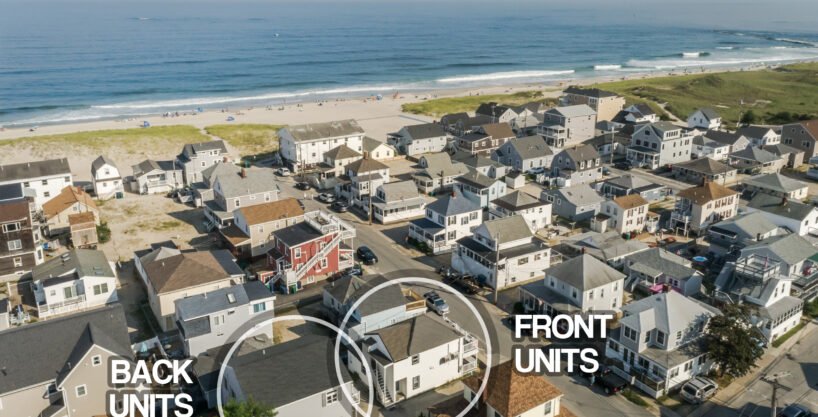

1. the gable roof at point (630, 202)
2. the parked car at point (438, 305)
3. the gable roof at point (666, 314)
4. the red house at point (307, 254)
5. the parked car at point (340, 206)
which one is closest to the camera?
the gable roof at point (666, 314)

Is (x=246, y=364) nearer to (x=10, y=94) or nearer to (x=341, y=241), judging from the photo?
(x=341, y=241)

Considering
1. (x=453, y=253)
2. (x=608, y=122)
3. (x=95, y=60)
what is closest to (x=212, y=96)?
(x=95, y=60)

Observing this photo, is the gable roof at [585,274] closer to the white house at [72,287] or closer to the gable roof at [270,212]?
the gable roof at [270,212]

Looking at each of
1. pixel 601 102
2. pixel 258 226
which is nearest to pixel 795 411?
pixel 258 226

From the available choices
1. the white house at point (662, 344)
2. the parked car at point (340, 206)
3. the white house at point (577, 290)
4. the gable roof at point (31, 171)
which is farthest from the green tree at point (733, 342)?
the gable roof at point (31, 171)

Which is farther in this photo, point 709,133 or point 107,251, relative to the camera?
point 709,133

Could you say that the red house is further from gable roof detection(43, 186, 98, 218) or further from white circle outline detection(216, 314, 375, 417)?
gable roof detection(43, 186, 98, 218)
